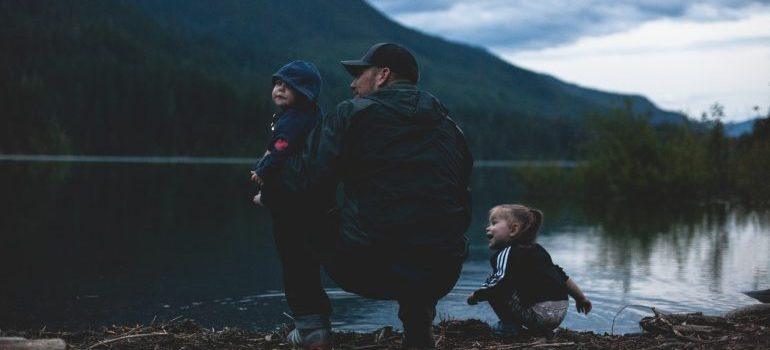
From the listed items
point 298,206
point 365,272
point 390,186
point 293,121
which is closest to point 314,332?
point 365,272

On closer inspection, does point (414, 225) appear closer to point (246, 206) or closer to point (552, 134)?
point (246, 206)

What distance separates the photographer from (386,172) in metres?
4.68

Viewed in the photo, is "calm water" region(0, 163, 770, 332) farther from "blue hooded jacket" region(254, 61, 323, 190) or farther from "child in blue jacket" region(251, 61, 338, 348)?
"blue hooded jacket" region(254, 61, 323, 190)

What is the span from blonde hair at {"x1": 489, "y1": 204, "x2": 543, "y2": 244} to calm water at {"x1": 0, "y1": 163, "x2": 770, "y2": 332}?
168 cm

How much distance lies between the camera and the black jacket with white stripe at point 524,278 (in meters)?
5.92

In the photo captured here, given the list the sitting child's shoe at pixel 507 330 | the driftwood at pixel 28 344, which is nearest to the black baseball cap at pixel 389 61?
the sitting child's shoe at pixel 507 330

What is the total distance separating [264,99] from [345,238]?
5349 inches

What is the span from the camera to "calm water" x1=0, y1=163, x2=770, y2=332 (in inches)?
320

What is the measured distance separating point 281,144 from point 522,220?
1962 mm

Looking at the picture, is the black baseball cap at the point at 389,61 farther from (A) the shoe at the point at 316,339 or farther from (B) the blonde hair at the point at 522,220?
(A) the shoe at the point at 316,339

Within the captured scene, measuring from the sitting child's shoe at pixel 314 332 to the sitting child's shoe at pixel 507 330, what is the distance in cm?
143

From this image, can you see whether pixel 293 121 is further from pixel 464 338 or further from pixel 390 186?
pixel 464 338

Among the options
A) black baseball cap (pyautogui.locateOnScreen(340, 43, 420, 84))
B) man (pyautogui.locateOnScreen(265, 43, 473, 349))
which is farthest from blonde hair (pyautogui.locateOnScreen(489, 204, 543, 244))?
black baseball cap (pyautogui.locateOnScreen(340, 43, 420, 84))

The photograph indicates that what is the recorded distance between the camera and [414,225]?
4.69m
